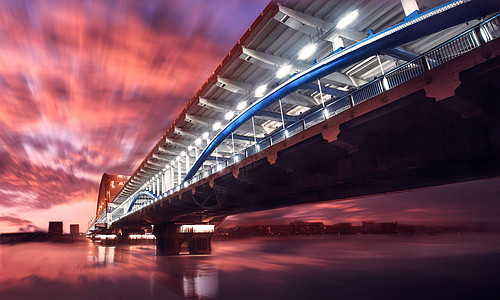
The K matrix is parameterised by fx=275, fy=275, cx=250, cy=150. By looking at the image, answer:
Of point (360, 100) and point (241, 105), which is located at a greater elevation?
point (241, 105)

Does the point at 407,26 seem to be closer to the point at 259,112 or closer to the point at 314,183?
the point at 314,183

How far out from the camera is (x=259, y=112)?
2588 centimetres

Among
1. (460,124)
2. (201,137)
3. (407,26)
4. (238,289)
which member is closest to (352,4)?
(407,26)

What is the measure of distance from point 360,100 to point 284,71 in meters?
9.44

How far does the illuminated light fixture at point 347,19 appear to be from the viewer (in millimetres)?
16703

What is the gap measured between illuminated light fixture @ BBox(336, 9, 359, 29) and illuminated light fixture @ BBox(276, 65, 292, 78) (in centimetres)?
533

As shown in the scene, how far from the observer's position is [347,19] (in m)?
17.1

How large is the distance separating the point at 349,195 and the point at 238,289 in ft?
32.9

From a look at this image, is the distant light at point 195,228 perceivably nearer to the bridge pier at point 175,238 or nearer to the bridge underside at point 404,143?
the bridge pier at point 175,238

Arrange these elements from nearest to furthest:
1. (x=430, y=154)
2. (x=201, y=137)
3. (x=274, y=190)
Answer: (x=430, y=154), (x=274, y=190), (x=201, y=137)

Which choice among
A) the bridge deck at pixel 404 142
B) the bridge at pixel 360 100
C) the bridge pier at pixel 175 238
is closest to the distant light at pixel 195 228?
the bridge pier at pixel 175 238

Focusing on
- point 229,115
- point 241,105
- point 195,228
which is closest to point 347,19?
point 241,105

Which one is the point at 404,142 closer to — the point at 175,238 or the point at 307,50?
the point at 307,50

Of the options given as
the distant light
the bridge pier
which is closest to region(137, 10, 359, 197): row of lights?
the distant light
